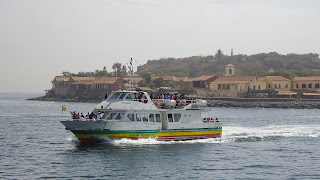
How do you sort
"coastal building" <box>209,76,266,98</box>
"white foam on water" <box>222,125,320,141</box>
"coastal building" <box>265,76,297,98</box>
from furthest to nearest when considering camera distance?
1. "coastal building" <box>265,76,297,98</box>
2. "coastal building" <box>209,76,266,98</box>
3. "white foam on water" <box>222,125,320,141</box>

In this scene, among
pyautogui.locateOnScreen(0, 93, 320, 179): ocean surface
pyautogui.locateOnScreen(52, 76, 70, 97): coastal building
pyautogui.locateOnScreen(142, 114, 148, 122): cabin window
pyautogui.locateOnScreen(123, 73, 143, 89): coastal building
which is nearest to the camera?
pyautogui.locateOnScreen(0, 93, 320, 179): ocean surface

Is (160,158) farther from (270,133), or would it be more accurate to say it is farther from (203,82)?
(203,82)

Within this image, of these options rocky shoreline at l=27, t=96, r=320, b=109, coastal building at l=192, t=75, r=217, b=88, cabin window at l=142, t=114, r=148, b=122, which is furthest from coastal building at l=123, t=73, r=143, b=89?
rocky shoreline at l=27, t=96, r=320, b=109

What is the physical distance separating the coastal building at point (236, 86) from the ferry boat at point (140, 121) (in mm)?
97322

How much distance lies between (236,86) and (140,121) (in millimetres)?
103479

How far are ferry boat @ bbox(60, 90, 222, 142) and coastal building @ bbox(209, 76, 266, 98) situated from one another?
97.3 m

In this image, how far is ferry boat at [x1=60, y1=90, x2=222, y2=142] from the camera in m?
40.1

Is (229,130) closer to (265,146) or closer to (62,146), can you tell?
(265,146)

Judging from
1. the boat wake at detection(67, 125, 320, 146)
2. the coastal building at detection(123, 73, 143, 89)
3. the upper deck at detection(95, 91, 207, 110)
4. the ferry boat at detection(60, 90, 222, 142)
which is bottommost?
the boat wake at detection(67, 125, 320, 146)

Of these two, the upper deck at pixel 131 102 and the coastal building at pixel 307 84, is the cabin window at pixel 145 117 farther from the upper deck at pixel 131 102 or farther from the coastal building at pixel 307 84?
the coastal building at pixel 307 84

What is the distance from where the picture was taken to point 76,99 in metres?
170

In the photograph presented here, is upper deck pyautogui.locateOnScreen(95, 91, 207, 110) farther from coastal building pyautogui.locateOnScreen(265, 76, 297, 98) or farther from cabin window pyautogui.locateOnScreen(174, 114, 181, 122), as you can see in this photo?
coastal building pyautogui.locateOnScreen(265, 76, 297, 98)

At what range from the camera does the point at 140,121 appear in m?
41.6

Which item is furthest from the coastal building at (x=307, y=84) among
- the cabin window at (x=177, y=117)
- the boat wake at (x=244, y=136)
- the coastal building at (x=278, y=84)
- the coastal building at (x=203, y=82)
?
the cabin window at (x=177, y=117)
